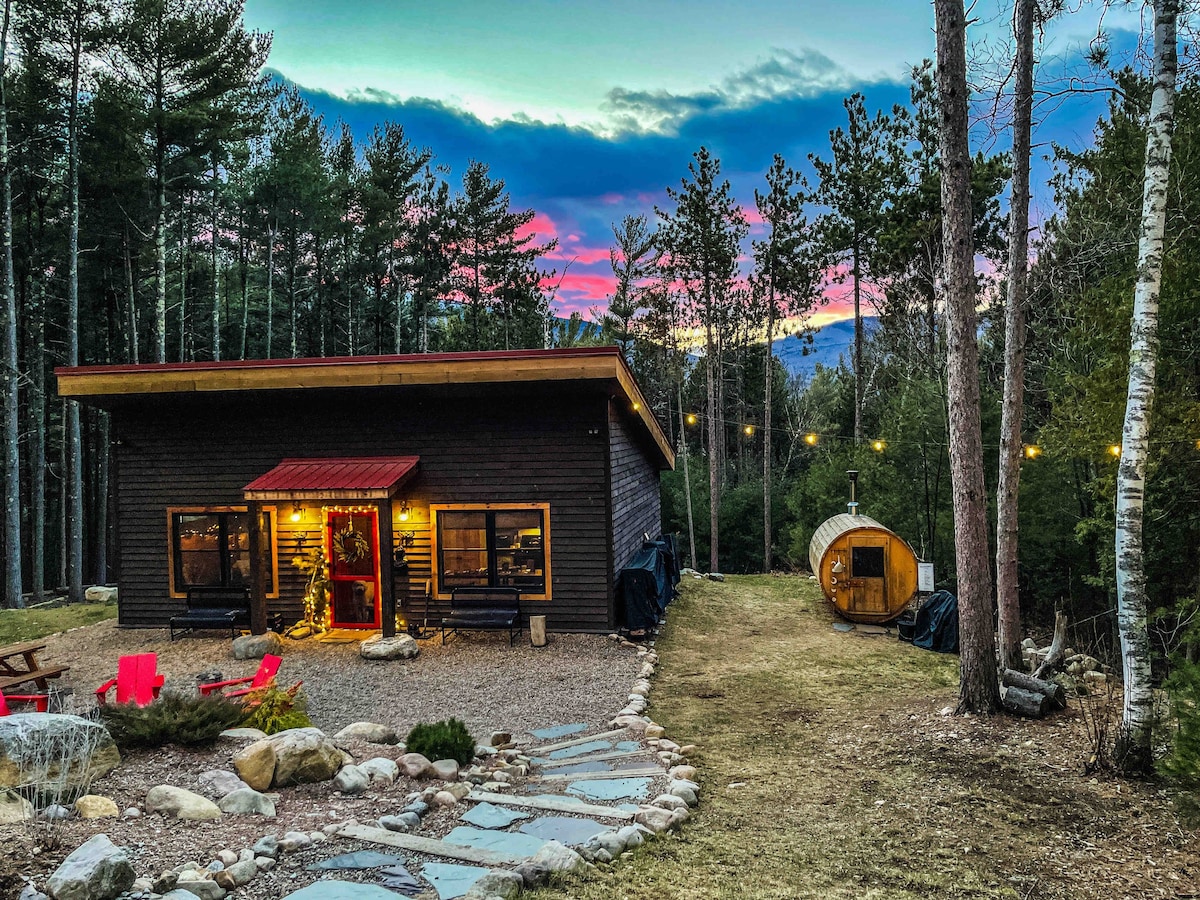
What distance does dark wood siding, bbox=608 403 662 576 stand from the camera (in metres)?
11.3

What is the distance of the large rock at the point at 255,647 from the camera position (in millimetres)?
9867

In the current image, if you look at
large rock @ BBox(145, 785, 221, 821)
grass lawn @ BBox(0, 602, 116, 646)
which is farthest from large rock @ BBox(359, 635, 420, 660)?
grass lawn @ BBox(0, 602, 116, 646)

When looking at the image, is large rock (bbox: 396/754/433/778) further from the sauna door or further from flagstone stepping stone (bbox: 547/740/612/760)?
the sauna door

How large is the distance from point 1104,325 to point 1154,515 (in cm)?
333

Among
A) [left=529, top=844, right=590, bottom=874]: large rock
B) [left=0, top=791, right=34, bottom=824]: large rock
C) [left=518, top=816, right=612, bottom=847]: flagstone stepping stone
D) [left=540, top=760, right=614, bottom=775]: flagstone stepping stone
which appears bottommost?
[left=540, top=760, right=614, bottom=775]: flagstone stepping stone

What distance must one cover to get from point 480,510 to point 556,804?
6503mm

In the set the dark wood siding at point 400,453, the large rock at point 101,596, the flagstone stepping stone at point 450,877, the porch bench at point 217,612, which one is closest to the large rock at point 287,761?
the flagstone stepping stone at point 450,877

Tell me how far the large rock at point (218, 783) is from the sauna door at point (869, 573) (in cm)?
1016

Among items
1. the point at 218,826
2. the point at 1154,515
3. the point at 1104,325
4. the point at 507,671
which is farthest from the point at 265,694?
the point at 1154,515

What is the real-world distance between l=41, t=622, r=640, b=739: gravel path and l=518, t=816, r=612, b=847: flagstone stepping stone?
2.15 metres

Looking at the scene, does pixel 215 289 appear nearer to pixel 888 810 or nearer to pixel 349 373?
pixel 349 373

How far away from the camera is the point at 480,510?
10.9 m

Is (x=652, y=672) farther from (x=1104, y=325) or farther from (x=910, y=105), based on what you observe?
(x=910, y=105)

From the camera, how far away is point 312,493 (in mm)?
10078
